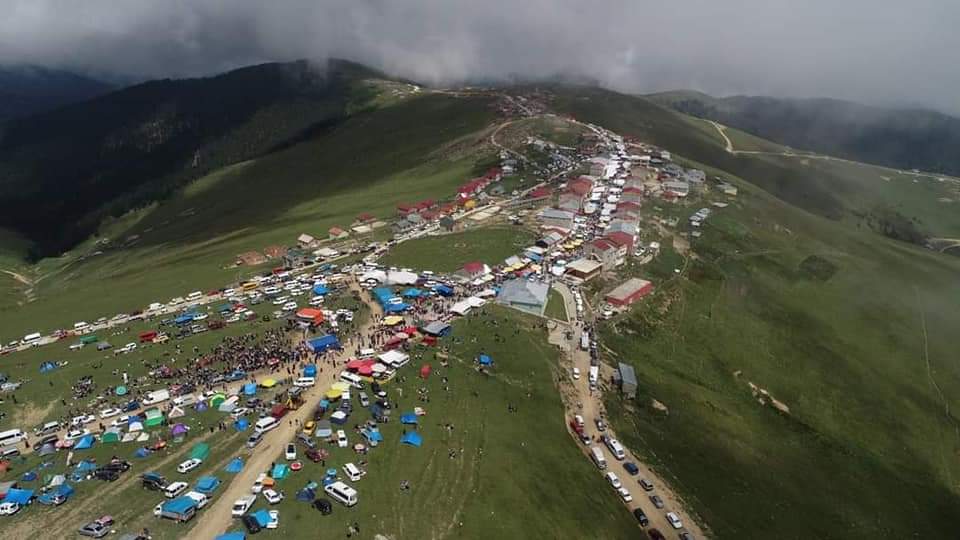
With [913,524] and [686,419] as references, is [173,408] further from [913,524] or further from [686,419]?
[913,524]

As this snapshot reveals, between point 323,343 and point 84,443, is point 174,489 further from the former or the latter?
point 323,343

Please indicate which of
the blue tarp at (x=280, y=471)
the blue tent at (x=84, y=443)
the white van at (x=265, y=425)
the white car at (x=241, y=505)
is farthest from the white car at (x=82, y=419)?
the white car at (x=241, y=505)

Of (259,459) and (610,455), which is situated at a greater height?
(259,459)

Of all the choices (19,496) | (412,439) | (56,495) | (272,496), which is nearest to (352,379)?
(412,439)

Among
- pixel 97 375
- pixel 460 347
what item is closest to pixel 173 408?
pixel 97 375

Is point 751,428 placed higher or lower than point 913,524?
higher
